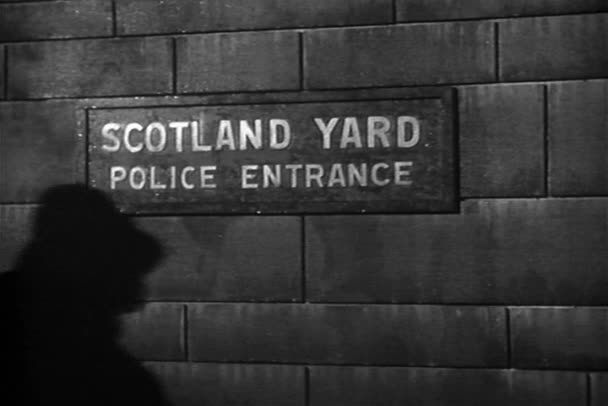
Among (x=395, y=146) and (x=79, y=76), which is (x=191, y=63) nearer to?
(x=79, y=76)

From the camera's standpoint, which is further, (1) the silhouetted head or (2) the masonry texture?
(1) the silhouetted head

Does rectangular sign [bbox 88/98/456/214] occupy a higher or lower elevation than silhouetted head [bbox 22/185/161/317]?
higher

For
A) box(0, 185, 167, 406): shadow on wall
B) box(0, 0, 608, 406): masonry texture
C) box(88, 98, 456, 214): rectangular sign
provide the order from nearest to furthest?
box(0, 0, 608, 406): masonry texture
box(88, 98, 456, 214): rectangular sign
box(0, 185, 167, 406): shadow on wall

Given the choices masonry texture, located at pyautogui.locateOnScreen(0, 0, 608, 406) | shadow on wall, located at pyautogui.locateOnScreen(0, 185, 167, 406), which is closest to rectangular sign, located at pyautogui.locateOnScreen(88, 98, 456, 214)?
masonry texture, located at pyautogui.locateOnScreen(0, 0, 608, 406)

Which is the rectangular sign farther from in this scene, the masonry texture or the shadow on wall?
the shadow on wall

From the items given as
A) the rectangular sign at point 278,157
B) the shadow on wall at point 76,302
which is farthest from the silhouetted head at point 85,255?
the rectangular sign at point 278,157

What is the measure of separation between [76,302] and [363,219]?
189 centimetres

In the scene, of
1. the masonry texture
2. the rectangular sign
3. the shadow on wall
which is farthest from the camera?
the shadow on wall

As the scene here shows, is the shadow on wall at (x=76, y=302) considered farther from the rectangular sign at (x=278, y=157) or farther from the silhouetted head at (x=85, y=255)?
the rectangular sign at (x=278, y=157)

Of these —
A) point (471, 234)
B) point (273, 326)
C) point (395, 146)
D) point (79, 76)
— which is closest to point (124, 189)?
point (79, 76)

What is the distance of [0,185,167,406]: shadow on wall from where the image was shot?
7000 millimetres

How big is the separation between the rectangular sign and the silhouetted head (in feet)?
0.54

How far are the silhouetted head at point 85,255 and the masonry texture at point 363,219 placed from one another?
0.10 meters

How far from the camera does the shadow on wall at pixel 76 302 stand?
23.0 feet
